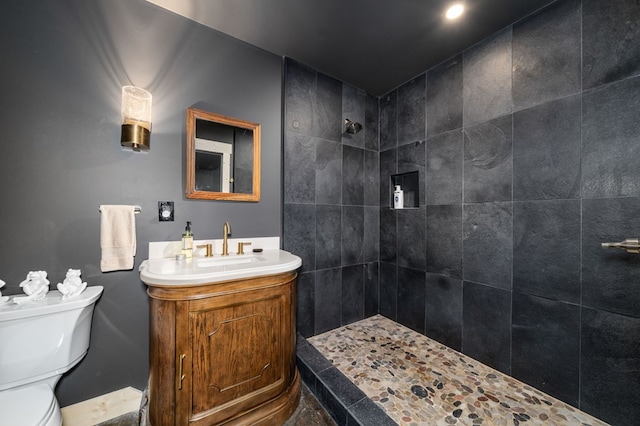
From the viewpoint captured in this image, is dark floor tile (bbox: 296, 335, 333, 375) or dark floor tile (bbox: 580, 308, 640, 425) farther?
dark floor tile (bbox: 296, 335, 333, 375)

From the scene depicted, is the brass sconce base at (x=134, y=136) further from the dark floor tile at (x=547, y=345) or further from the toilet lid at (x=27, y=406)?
the dark floor tile at (x=547, y=345)

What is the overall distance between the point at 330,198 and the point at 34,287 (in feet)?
6.05

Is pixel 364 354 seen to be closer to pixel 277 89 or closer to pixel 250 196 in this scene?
pixel 250 196

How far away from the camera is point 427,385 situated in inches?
56.6

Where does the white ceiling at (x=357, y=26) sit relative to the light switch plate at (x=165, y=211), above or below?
above

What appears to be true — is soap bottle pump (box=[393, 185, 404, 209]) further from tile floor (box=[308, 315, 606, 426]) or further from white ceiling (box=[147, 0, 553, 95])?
tile floor (box=[308, 315, 606, 426])

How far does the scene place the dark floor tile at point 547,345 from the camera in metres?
1.28

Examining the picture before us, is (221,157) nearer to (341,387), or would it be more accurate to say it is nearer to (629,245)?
(341,387)

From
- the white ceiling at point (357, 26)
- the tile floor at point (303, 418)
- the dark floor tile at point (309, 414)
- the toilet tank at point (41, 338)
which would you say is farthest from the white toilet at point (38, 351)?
the white ceiling at point (357, 26)

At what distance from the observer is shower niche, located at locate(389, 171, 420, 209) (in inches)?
86.0

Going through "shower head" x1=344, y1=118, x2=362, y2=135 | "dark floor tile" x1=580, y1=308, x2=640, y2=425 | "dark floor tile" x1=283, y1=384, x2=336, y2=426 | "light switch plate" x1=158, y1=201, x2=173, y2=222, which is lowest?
"dark floor tile" x1=283, y1=384, x2=336, y2=426

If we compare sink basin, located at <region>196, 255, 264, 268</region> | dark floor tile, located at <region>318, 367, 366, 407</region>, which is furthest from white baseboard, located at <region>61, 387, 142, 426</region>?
dark floor tile, located at <region>318, 367, 366, 407</region>

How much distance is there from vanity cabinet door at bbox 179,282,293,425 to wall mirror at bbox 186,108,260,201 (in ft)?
2.54

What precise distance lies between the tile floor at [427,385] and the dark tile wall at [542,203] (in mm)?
117
